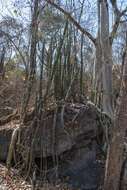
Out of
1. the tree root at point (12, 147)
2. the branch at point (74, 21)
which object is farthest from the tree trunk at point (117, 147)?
the branch at point (74, 21)

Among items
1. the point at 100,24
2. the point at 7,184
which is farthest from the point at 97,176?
the point at 100,24

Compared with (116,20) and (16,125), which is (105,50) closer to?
(116,20)

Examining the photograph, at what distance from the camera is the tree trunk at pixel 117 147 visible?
777 centimetres

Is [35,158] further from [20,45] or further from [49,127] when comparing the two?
[20,45]

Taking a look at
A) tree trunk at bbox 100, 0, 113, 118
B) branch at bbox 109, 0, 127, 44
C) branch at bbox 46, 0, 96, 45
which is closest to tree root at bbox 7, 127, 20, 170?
tree trunk at bbox 100, 0, 113, 118

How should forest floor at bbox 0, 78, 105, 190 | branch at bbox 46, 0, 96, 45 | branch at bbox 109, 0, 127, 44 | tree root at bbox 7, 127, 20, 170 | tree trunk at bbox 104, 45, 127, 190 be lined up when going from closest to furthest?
1. tree trunk at bbox 104, 45, 127, 190
2. forest floor at bbox 0, 78, 105, 190
3. tree root at bbox 7, 127, 20, 170
4. branch at bbox 46, 0, 96, 45
5. branch at bbox 109, 0, 127, 44

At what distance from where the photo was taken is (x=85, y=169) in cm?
938

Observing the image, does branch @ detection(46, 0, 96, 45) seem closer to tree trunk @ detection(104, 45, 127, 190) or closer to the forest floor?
the forest floor

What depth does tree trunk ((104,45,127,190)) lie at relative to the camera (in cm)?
777

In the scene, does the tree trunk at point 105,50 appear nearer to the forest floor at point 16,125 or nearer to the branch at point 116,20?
the branch at point 116,20

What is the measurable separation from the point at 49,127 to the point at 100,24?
396 centimetres

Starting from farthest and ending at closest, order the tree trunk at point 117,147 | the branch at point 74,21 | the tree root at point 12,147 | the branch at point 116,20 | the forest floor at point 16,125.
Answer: the branch at point 116,20 → the branch at point 74,21 → the tree root at point 12,147 → the forest floor at point 16,125 → the tree trunk at point 117,147

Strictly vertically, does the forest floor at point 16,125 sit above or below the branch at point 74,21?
below

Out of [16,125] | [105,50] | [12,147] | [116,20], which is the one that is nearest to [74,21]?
[105,50]
